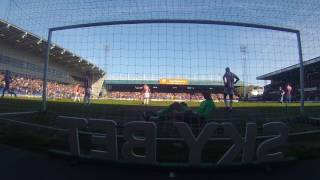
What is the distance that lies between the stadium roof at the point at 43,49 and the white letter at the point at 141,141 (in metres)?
1.61

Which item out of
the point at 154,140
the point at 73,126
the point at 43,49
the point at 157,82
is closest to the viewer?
the point at 154,140

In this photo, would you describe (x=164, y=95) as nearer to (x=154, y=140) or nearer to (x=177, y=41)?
(x=177, y=41)

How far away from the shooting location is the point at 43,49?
34.0ft

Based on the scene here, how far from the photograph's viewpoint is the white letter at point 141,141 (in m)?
5.32

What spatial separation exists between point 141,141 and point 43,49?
20.8 ft

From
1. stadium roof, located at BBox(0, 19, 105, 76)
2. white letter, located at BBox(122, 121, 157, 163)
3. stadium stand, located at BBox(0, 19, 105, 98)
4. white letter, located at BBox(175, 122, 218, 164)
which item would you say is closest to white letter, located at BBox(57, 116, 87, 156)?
white letter, located at BBox(122, 121, 157, 163)

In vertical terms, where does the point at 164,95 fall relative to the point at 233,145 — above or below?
above

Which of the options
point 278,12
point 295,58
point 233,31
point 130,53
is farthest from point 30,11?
point 295,58

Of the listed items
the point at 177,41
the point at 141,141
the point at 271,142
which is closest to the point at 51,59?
the point at 177,41

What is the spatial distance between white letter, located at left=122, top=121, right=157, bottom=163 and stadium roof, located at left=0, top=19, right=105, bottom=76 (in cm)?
161

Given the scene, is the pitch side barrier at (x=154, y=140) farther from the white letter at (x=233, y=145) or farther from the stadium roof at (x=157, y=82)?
the stadium roof at (x=157, y=82)

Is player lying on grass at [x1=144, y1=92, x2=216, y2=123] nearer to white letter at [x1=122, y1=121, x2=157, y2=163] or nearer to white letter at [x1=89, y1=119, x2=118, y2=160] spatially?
white letter at [x1=122, y1=121, x2=157, y2=163]

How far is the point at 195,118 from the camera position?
7.91 meters

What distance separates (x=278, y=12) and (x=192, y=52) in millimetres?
3483
